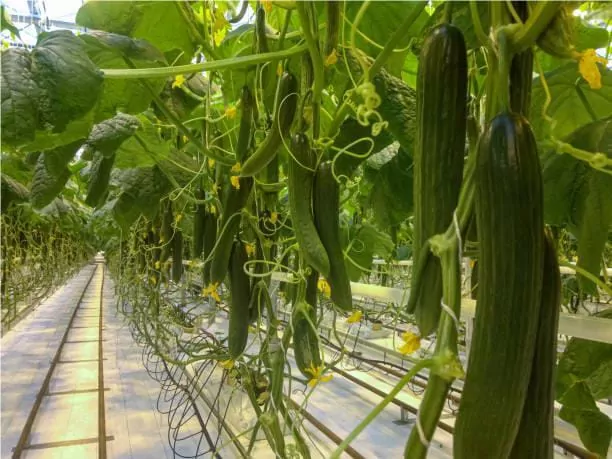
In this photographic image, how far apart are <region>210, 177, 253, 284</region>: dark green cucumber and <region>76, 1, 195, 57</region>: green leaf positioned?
30 cm

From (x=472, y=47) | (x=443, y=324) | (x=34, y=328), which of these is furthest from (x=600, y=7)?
(x=34, y=328)

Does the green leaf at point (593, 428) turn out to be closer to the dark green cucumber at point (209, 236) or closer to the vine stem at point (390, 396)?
the vine stem at point (390, 396)

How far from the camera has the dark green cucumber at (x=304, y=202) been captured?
26.7 inches

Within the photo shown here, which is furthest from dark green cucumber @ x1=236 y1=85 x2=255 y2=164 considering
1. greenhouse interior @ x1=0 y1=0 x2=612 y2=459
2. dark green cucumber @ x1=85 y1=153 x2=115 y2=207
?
dark green cucumber @ x1=85 y1=153 x2=115 y2=207

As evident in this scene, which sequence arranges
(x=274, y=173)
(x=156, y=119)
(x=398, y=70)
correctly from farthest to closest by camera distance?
(x=156, y=119) → (x=274, y=173) → (x=398, y=70)

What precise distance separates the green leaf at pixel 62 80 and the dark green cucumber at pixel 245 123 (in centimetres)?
27

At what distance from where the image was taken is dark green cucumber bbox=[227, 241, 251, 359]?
108 cm

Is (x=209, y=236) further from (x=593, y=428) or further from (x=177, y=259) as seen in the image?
(x=593, y=428)

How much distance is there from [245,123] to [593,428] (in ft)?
2.19

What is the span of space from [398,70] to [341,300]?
380mm

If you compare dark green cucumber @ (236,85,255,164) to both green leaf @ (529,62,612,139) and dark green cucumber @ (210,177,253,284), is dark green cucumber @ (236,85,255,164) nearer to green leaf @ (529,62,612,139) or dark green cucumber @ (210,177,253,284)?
dark green cucumber @ (210,177,253,284)

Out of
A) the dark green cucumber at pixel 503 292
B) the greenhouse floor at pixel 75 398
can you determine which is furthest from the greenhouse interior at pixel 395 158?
the greenhouse floor at pixel 75 398

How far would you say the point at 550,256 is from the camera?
0.43 metres

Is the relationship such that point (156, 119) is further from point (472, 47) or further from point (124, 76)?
point (472, 47)
